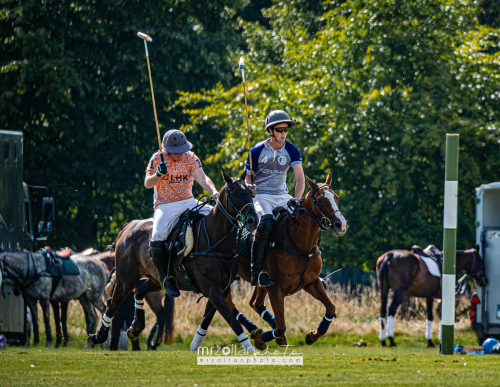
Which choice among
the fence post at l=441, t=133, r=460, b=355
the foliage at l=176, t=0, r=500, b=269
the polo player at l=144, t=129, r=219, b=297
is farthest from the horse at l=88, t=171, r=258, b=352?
the foliage at l=176, t=0, r=500, b=269

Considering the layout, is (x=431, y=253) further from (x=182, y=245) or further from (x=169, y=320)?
(x=182, y=245)

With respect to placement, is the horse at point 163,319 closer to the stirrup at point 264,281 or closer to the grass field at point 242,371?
the grass field at point 242,371

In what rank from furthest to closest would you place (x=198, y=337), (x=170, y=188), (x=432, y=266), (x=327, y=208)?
(x=432, y=266) < (x=198, y=337) < (x=170, y=188) < (x=327, y=208)

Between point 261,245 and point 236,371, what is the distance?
98.3 inches

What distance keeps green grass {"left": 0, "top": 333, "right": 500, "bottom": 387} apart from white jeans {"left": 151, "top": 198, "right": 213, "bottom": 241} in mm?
1559

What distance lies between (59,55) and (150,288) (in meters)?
16.9

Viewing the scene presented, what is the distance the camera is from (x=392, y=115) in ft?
76.4

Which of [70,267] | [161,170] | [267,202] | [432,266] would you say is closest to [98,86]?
[70,267]

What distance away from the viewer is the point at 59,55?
26.5 meters

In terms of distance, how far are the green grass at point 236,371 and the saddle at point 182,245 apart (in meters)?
0.98

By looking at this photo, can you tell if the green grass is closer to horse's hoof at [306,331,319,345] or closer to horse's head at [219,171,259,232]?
horse's hoof at [306,331,319,345]

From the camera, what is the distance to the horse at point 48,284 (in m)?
16.5

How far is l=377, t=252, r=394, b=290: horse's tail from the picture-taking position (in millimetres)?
18750

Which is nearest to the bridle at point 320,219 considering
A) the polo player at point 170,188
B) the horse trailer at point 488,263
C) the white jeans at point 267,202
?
the white jeans at point 267,202
